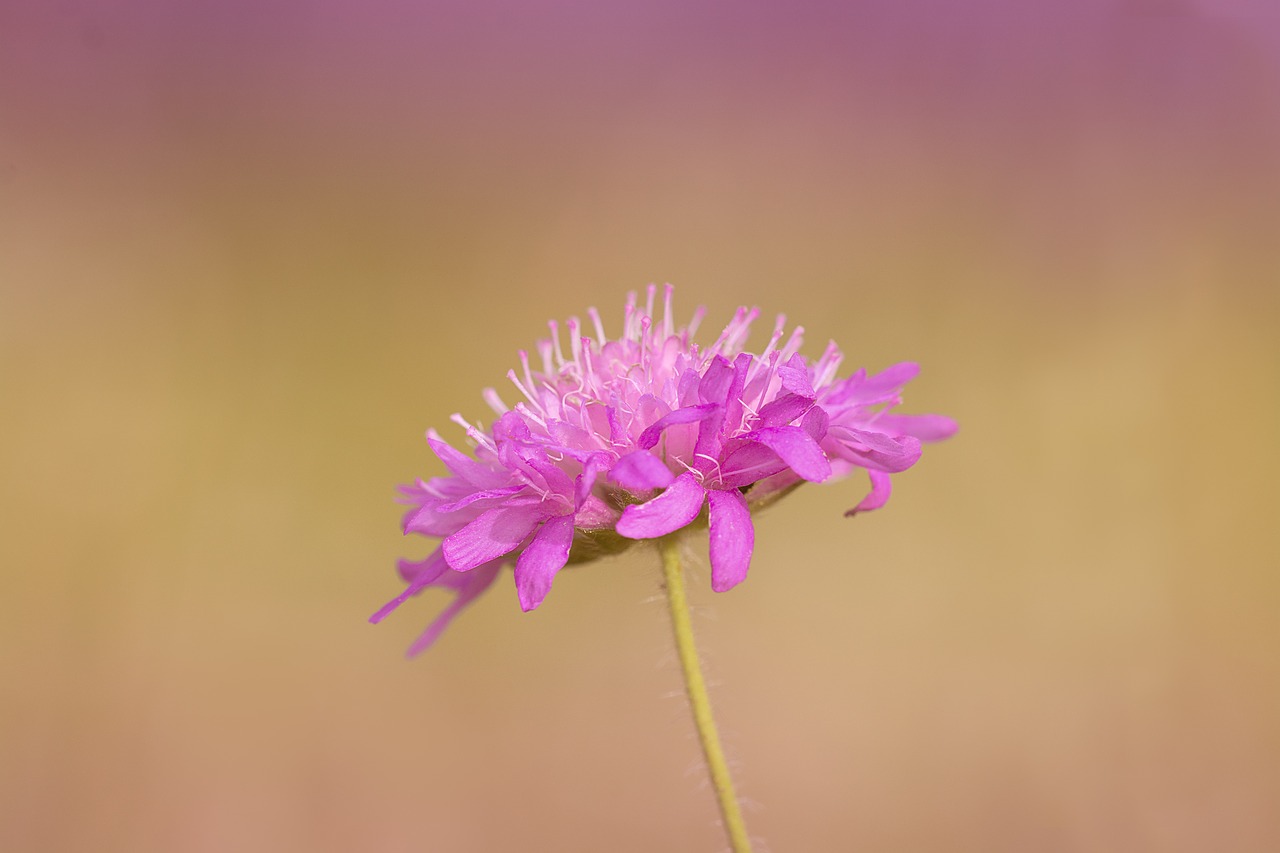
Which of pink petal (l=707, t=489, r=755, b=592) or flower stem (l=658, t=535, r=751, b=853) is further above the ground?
pink petal (l=707, t=489, r=755, b=592)

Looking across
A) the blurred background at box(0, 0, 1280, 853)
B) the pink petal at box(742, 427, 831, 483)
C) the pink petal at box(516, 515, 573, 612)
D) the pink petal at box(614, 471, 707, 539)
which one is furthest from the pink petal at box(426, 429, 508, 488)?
the blurred background at box(0, 0, 1280, 853)

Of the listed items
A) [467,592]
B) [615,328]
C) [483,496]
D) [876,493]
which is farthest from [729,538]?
[615,328]

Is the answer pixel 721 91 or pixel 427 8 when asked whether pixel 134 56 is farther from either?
pixel 721 91

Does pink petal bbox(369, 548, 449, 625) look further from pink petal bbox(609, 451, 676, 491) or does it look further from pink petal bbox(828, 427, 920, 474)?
pink petal bbox(828, 427, 920, 474)

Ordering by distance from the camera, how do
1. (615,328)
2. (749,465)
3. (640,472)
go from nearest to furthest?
(640,472), (749,465), (615,328)

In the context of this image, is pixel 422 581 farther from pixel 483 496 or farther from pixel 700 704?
pixel 700 704

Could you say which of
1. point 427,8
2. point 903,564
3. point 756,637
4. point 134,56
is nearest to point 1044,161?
point 903,564

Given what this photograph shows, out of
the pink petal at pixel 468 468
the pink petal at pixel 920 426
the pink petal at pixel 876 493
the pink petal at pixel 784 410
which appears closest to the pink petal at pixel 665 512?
the pink petal at pixel 784 410
